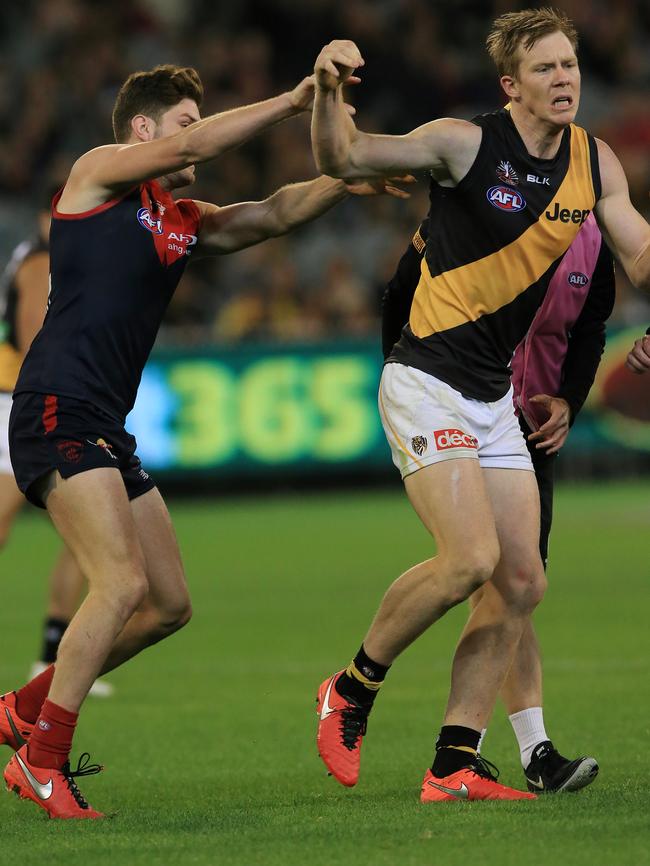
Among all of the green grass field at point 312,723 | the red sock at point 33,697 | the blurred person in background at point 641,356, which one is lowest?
the green grass field at point 312,723

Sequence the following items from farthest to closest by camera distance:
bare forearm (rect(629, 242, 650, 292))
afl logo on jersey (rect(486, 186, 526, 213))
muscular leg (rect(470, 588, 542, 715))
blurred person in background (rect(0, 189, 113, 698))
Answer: blurred person in background (rect(0, 189, 113, 698)), muscular leg (rect(470, 588, 542, 715)), bare forearm (rect(629, 242, 650, 292)), afl logo on jersey (rect(486, 186, 526, 213))

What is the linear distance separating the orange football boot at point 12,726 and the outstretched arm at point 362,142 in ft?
7.84

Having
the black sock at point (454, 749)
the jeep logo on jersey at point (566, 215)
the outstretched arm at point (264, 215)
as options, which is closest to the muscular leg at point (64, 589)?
the outstretched arm at point (264, 215)

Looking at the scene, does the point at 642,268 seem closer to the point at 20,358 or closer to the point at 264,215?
the point at 264,215

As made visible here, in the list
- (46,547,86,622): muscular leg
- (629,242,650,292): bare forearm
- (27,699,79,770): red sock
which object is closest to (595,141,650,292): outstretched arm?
(629,242,650,292): bare forearm

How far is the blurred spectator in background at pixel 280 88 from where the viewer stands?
1922cm

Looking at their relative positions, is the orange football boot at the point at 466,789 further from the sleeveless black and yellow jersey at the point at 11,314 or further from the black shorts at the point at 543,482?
the sleeveless black and yellow jersey at the point at 11,314

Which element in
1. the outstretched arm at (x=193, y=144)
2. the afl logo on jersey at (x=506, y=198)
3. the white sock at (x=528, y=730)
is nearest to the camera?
the outstretched arm at (x=193, y=144)

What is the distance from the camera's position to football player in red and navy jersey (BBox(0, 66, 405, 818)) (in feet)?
18.6

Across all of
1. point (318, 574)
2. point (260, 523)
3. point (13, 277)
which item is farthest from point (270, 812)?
point (260, 523)

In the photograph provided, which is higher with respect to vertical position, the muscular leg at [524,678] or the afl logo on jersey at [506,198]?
the afl logo on jersey at [506,198]

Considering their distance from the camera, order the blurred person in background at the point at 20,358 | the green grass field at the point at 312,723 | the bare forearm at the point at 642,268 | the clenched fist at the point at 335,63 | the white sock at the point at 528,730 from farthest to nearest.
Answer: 1. the blurred person in background at the point at 20,358
2. the white sock at the point at 528,730
3. the bare forearm at the point at 642,268
4. the clenched fist at the point at 335,63
5. the green grass field at the point at 312,723

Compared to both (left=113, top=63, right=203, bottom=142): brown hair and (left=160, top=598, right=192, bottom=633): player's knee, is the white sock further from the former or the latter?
(left=113, top=63, right=203, bottom=142): brown hair

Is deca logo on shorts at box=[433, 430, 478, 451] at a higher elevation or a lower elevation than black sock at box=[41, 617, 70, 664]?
higher
